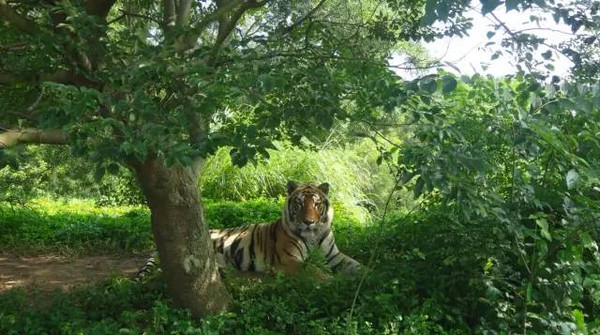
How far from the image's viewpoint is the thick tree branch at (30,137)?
3625mm

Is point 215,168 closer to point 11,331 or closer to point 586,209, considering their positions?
point 11,331

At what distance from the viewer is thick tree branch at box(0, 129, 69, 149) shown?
11.9ft

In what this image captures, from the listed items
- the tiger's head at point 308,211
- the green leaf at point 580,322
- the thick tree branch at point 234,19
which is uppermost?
the thick tree branch at point 234,19

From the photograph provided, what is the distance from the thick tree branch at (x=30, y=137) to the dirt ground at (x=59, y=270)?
7.82 ft

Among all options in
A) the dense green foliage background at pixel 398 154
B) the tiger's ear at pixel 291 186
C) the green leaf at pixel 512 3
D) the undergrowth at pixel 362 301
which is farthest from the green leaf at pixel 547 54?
the tiger's ear at pixel 291 186

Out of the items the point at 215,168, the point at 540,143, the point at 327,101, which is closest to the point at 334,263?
the point at 327,101

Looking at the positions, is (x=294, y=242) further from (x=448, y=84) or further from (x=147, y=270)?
(x=448, y=84)

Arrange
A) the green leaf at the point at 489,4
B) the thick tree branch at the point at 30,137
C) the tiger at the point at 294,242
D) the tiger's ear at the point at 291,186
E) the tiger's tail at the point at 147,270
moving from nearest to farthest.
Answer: the green leaf at the point at 489,4
the thick tree branch at the point at 30,137
the tiger's tail at the point at 147,270
the tiger at the point at 294,242
the tiger's ear at the point at 291,186

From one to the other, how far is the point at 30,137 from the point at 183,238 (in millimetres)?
1314

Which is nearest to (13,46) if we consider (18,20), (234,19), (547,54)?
(18,20)

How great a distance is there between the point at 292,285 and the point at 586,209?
240 cm

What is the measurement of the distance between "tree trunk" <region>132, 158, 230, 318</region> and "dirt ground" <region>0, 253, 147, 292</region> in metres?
1.78

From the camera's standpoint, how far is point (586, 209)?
3.62 meters

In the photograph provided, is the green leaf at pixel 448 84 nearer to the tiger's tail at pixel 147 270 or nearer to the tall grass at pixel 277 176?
the tiger's tail at pixel 147 270
